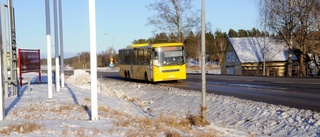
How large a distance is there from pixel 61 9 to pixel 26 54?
302cm

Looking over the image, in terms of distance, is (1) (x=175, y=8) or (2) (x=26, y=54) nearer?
(2) (x=26, y=54)

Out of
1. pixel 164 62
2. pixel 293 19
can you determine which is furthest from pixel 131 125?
pixel 293 19

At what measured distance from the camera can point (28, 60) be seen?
19891 mm

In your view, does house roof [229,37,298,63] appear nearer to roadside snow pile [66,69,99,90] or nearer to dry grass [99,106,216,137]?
roadside snow pile [66,69,99,90]

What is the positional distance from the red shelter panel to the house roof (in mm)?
43394

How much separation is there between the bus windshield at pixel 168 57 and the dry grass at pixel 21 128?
2097 cm

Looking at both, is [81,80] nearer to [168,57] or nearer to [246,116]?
[168,57]

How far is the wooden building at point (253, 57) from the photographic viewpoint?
59750mm

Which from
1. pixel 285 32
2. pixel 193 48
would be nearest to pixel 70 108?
pixel 285 32

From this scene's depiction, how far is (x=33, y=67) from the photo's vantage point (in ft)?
67.8

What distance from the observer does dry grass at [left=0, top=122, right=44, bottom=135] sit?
791 cm

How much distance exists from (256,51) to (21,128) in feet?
191

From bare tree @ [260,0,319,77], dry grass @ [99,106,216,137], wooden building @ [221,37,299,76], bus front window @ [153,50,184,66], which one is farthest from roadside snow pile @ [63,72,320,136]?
wooden building @ [221,37,299,76]

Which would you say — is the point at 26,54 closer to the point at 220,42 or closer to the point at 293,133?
the point at 293,133
